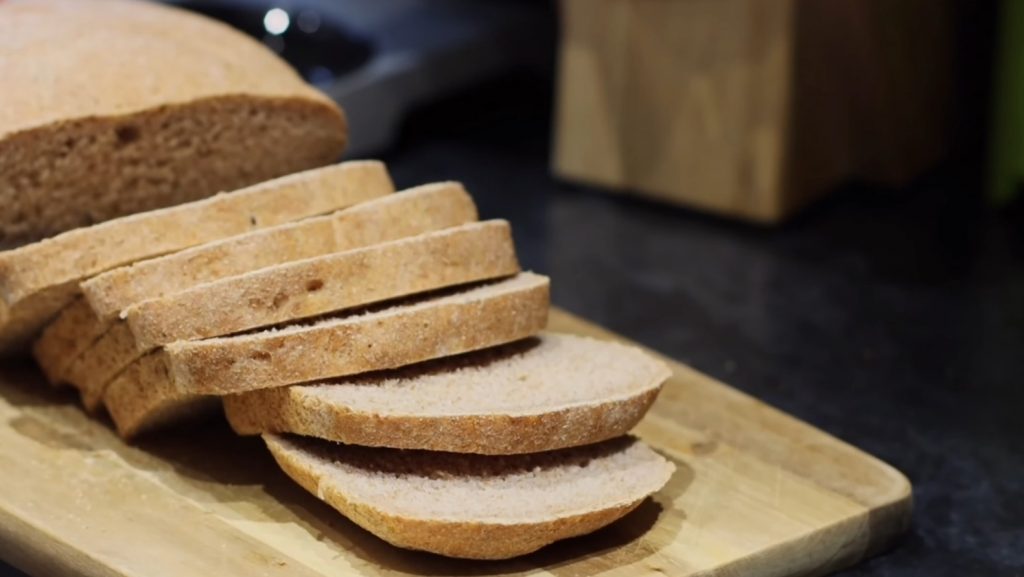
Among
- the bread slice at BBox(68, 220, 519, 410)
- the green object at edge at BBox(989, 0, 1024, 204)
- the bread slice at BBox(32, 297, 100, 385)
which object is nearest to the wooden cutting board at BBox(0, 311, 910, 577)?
the bread slice at BBox(32, 297, 100, 385)

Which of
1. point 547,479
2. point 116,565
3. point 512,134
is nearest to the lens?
point 116,565

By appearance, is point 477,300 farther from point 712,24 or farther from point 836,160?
point 836,160

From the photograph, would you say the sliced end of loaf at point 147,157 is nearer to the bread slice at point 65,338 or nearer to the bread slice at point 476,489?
the bread slice at point 65,338

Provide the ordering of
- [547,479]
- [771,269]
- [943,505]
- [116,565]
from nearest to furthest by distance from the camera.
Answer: [116,565], [547,479], [943,505], [771,269]

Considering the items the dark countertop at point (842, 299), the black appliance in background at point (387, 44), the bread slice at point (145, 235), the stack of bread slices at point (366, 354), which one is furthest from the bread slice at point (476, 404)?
the black appliance in background at point (387, 44)

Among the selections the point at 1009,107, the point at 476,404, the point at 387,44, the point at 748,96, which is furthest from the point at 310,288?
the point at 1009,107

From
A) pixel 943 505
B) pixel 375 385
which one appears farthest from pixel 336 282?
pixel 943 505

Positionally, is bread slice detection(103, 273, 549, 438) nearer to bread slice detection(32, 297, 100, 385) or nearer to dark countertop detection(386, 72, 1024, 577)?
bread slice detection(32, 297, 100, 385)
